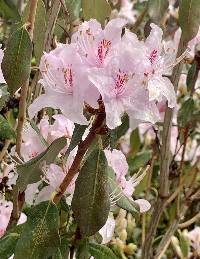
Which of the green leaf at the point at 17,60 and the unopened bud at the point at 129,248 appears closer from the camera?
the green leaf at the point at 17,60

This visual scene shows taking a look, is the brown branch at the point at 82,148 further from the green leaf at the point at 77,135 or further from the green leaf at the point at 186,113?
the green leaf at the point at 186,113

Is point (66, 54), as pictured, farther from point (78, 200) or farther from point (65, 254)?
point (65, 254)

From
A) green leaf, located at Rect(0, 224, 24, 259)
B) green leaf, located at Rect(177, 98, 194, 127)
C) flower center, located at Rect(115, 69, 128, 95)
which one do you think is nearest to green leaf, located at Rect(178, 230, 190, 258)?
green leaf, located at Rect(177, 98, 194, 127)

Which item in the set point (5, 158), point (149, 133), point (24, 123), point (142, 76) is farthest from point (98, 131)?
point (149, 133)

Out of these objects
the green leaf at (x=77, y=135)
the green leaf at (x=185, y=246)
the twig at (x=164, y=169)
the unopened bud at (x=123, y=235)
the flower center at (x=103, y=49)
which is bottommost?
the green leaf at (x=185, y=246)

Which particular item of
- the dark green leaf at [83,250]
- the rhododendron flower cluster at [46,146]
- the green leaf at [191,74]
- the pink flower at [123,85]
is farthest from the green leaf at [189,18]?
the green leaf at [191,74]

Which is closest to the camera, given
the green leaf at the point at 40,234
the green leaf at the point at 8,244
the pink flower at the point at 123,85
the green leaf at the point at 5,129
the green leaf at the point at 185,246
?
the pink flower at the point at 123,85

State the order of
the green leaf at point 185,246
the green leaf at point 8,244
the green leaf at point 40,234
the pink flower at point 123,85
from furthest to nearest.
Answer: the green leaf at point 185,246 → the green leaf at point 8,244 → the green leaf at point 40,234 → the pink flower at point 123,85
